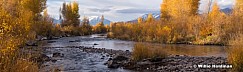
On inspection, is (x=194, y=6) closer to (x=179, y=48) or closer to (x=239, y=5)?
(x=239, y=5)

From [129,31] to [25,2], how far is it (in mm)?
21397

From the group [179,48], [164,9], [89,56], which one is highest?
[164,9]

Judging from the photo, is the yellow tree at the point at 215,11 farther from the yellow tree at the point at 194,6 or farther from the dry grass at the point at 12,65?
the dry grass at the point at 12,65

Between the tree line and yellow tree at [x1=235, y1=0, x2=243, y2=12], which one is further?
yellow tree at [x1=235, y1=0, x2=243, y2=12]

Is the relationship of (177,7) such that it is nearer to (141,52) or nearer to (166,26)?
(166,26)

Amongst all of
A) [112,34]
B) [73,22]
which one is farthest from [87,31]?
[112,34]

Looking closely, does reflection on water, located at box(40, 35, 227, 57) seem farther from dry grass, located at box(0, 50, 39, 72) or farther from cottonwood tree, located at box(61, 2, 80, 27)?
cottonwood tree, located at box(61, 2, 80, 27)

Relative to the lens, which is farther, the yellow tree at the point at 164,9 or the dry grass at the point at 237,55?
the yellow tree at the point at 164,9

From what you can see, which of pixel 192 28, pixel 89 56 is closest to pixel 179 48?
pixel 89 56

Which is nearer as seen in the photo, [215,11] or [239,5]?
[215,11]

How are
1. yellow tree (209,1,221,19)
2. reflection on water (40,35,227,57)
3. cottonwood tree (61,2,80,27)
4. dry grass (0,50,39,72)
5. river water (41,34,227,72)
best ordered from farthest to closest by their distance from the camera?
cottonwood tree (61,2,80,27)
yellow tree (209,1,221,19)
reflection on water (40,35,227,57)
river water (41,34,227,72)
dry grass (0,50,39,72)

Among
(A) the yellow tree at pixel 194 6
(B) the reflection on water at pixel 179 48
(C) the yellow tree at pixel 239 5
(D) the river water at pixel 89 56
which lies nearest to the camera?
(D) the river water at pixel 89 56

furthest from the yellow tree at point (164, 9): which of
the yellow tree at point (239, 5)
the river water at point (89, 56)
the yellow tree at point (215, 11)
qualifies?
the river water at point (89, 56)

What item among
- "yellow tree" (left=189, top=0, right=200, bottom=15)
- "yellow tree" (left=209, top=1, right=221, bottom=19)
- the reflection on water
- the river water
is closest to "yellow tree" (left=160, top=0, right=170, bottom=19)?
"yellow tree" (left=189, top=0, right=200, bottom=15)
